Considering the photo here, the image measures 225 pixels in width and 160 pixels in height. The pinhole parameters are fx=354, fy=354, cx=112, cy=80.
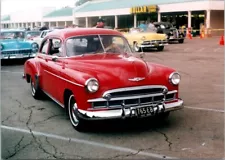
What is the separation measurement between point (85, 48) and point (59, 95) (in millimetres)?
1020

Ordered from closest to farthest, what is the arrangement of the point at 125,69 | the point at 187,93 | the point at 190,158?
1. the point at 190,158
2. the point at 125,69
3. the point at 187,93

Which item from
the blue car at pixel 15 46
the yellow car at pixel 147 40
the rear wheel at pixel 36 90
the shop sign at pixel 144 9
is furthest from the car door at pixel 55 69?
the shop sign at pixel 144 9

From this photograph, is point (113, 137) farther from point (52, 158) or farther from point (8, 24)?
point (8, 24)

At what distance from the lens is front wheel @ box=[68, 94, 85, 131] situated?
553 cm

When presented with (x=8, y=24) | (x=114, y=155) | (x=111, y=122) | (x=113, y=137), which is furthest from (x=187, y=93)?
(x=8, y=24)

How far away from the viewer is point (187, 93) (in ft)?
27.6

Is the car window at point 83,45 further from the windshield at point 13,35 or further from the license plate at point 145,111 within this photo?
the windshield at point 13,35

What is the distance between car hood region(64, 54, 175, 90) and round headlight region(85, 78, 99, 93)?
67 millimetres

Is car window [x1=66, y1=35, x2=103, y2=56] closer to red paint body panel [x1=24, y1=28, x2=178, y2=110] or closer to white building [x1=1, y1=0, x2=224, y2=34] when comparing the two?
red paint body panel [x1=24, y1=28, x2=178, y2=110]

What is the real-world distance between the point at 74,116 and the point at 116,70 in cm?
106

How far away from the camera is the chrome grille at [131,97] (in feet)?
17.2

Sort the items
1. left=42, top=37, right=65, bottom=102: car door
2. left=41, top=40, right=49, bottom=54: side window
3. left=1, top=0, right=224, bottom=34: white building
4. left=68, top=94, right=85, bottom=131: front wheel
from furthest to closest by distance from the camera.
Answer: left=1, top=0, right=224, bottom=34: white building
left=41, top=40, right=49, bottom=54: side window
left=42, top=37, right=65, bottom=102: car door
left=68, top=94, right=85, bottom=131: front wheel

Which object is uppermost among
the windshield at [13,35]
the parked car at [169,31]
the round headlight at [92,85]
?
the parked car at [169,31]

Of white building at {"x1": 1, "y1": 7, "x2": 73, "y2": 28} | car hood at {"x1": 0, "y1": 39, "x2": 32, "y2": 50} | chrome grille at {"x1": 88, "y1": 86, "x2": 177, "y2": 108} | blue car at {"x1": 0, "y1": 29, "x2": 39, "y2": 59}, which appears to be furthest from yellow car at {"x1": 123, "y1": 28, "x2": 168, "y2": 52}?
white building at {"x1": 1, "y1": 7, "x2": 73, "y2": 28}
